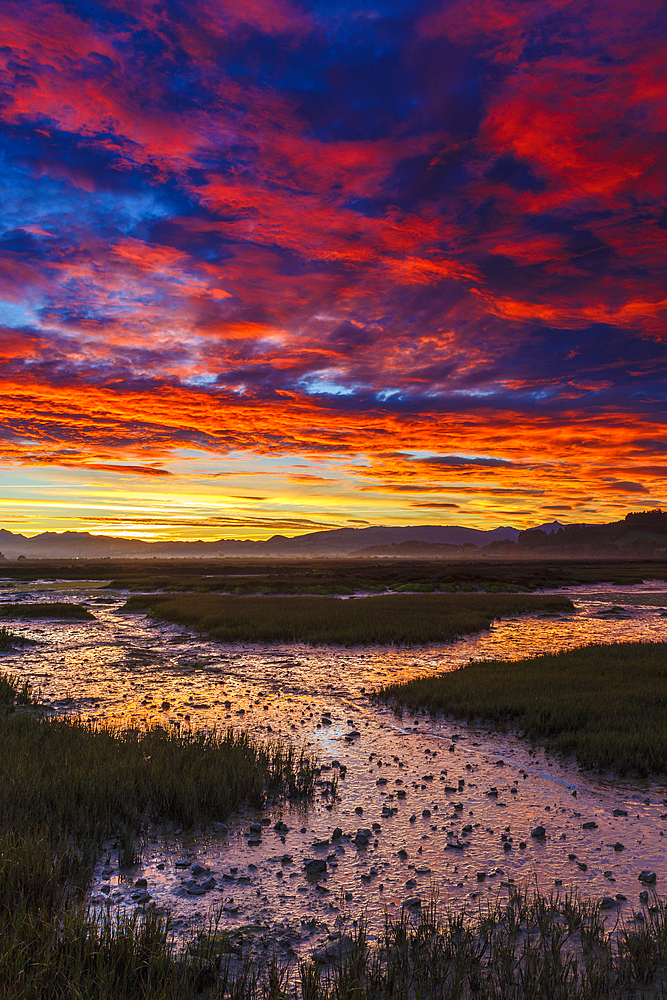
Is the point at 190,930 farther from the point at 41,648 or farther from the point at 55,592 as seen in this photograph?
the point at 55,592

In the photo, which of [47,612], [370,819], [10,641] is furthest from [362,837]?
[47,612]

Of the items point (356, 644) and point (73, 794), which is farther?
point (356, 644)

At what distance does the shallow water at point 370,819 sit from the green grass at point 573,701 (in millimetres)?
839

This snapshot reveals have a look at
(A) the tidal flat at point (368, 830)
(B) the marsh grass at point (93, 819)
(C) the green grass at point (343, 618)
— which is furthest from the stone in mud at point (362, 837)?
(C) the green grass at point (343, 618)

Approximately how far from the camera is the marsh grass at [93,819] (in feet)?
16.1

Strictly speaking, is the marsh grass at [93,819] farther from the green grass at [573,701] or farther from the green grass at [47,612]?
the green grass at [47,612]

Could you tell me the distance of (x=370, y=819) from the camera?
876cm

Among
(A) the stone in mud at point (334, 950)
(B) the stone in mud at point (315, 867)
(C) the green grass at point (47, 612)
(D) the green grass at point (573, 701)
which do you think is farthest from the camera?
(C) the green grass at point (47, 612)

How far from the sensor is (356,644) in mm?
27875

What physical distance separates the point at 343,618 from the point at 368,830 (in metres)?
25.5

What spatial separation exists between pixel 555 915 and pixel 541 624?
111ft

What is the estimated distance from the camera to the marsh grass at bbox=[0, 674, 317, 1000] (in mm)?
4922

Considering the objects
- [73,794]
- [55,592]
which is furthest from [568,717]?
[55,592]

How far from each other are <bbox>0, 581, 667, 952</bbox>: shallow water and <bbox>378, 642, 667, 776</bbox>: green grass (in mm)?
839
